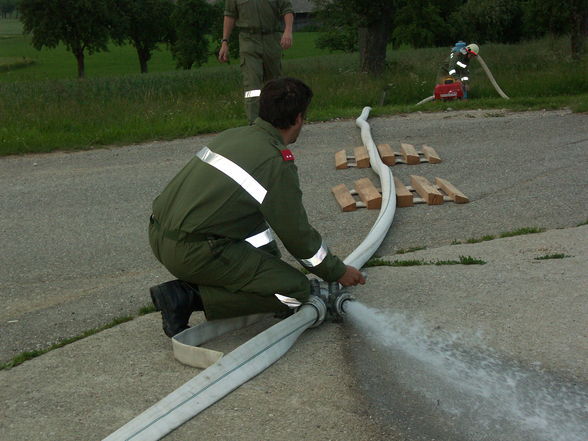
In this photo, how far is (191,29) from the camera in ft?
161

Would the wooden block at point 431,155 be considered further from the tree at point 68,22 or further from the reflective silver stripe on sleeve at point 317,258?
the tree at point 68,22

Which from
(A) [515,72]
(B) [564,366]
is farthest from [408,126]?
(B) [564,366]

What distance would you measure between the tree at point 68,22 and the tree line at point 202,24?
46mm

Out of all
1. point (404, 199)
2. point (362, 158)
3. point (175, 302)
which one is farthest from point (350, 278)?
point (362, 158)

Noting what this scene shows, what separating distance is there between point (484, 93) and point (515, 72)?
8.46ft

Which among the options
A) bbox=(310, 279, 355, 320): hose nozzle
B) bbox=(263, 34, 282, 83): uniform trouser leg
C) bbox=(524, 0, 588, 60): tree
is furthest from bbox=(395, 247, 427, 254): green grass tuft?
bbox=(524, 0, 588, 60): tree

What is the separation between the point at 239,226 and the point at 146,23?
47.1 m

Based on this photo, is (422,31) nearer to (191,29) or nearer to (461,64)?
(191,29)

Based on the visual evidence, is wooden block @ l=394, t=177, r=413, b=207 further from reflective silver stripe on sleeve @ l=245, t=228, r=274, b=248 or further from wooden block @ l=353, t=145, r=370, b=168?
reflective silver stripe on sleeve @ l=245, t=228, r=274, b=248

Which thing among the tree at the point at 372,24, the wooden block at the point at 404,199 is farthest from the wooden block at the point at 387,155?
the tree at the point at 372,24

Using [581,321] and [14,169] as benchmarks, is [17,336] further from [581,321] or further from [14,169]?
[14,169]

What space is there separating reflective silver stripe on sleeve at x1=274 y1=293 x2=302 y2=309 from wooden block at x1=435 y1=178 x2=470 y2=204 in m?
3.23

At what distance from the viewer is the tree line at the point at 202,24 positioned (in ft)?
95.3

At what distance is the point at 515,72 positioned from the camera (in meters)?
16.0
